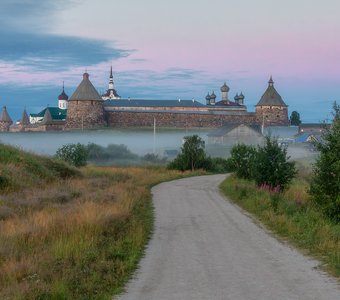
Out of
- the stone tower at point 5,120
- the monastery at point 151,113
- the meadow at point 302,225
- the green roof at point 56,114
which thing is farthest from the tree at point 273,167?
the stone tower at point 5,120

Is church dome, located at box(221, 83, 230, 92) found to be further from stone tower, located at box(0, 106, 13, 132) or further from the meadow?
the meadow

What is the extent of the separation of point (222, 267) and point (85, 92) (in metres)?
83.1

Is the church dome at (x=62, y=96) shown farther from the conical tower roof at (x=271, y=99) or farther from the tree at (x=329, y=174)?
the tree at (x=329, y=174)

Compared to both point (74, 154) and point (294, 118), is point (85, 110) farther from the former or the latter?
point (294, 118)

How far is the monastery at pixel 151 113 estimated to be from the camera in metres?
89.4

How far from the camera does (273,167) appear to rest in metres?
24.5

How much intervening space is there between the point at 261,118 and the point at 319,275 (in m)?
90.0

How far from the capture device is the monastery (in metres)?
89.4

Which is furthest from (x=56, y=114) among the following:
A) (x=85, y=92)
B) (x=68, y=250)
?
(x=68, y=250)

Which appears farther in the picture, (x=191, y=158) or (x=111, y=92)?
(x=111, y=92)

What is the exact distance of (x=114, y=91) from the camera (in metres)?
145

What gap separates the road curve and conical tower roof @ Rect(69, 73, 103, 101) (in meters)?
76.2

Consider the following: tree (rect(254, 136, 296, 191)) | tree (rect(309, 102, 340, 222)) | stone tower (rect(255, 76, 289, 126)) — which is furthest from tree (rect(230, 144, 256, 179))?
stone tower (rect(255, 76, 289, 126))

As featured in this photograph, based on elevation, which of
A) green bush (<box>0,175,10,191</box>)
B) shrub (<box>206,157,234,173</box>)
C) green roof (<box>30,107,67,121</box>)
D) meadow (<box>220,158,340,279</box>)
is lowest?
shrub (<box>206,157,234,173</box>)
